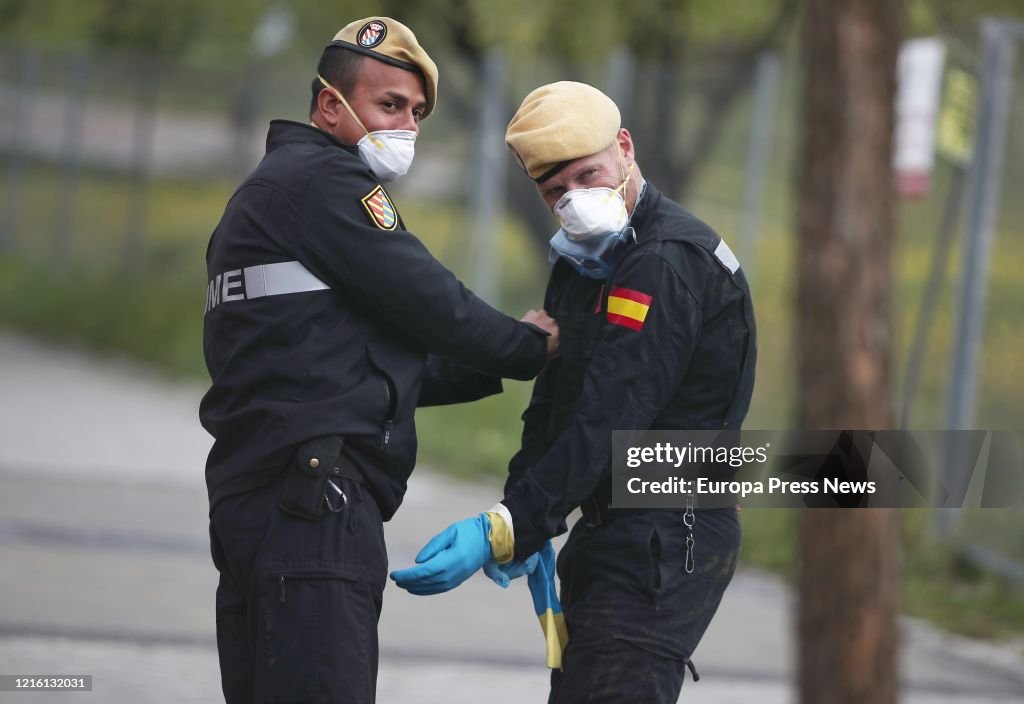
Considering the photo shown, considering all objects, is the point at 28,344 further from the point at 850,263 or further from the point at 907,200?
the point at 850,263

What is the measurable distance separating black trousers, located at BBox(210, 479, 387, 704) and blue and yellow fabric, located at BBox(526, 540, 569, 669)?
443mm

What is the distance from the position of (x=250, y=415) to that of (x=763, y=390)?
7038mm

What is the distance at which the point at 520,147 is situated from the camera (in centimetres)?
346

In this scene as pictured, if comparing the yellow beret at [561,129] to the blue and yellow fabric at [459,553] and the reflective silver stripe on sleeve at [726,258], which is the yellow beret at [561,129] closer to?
the reflective silver stripe on sleeve at [726,258]

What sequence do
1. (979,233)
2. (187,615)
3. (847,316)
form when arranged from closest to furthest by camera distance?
1. (847,316)
2. (187,615)
3. (979,233)

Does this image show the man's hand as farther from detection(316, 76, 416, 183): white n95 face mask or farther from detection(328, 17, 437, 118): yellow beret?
detection(328, 17, 437, 118): yellow beret

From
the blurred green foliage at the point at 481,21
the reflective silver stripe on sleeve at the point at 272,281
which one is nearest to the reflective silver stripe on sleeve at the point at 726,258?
the reflective silver stripe on sleeve at the point at 272,281

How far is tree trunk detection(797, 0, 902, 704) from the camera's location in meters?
3.20

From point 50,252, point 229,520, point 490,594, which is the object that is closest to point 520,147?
point 229,520

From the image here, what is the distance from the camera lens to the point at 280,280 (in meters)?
3.28

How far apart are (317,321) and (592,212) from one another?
656 mm

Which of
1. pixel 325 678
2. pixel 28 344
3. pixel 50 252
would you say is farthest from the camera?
pixel 50 252

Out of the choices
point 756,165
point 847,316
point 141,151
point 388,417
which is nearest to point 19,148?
point 141,151

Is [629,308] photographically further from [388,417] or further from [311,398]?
[311,398]
